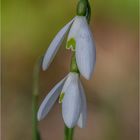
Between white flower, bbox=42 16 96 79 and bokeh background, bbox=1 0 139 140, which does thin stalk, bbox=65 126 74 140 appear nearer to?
white flower, bbox=42 16 96 79

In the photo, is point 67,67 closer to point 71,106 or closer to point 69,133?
point 69,133

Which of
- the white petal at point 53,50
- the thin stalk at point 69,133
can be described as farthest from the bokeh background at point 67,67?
the white petal at point 53,50

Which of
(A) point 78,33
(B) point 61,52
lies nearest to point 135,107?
(B) point 61,52

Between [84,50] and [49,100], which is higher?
[84,50]

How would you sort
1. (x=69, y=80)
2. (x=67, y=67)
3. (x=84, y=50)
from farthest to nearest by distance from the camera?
(x=67, y=67), (x=69, y=80), (x=84, y=50)

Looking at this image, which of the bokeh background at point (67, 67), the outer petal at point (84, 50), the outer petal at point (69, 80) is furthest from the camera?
the bokeh background at point (67, 67)

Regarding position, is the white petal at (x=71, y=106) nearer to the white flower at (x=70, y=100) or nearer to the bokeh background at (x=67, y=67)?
the white flower at (x=70, y=100)

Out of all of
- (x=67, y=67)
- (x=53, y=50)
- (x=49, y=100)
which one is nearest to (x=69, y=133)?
(x=49, y=100)

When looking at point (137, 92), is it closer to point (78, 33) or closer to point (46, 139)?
point (46, 139)
